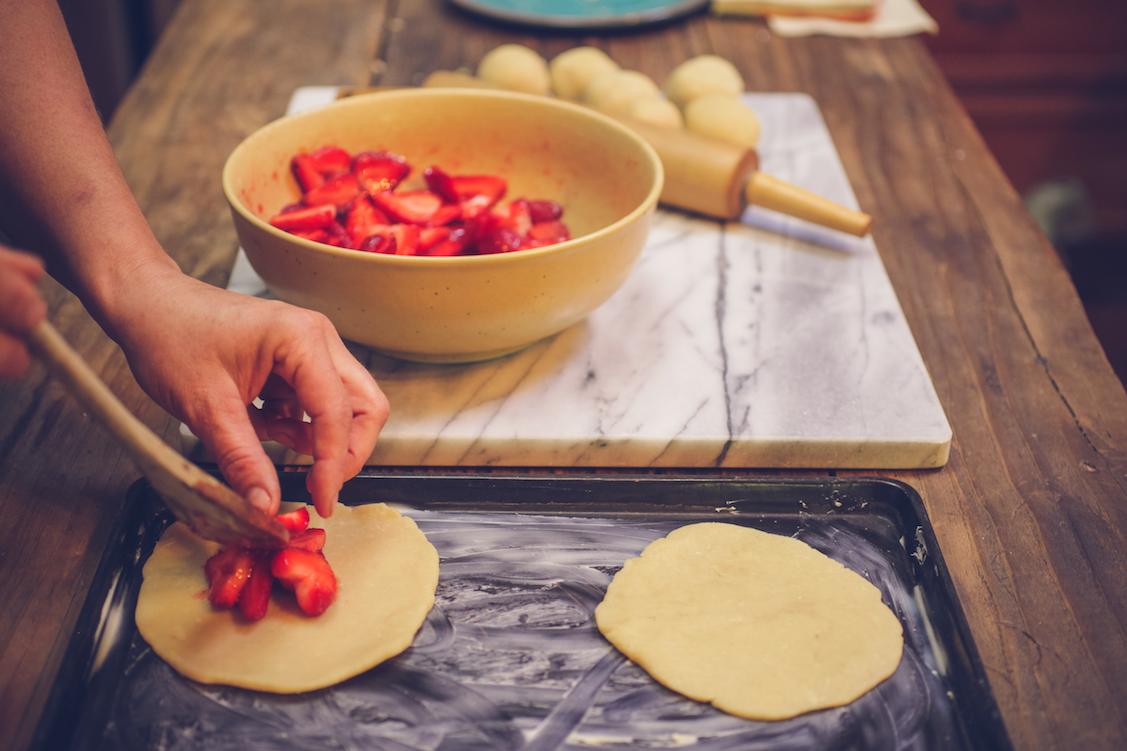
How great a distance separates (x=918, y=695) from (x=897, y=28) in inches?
69.5

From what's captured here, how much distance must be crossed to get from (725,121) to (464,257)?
0.74 m

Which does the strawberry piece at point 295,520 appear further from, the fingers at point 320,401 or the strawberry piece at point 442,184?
the strawberry piece at point 442,184

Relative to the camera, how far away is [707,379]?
3.88 feet

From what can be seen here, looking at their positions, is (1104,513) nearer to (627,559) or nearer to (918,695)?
(918,695)

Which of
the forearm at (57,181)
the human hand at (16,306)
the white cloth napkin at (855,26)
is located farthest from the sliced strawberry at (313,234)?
the white cloth napkin at (855,26)

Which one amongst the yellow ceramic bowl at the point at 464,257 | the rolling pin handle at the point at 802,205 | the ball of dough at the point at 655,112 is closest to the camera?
the yellow ceramic bowl at the point at 464,257

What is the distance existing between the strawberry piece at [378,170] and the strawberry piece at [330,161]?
0.01 meters

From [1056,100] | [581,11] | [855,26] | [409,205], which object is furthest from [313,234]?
[1056,100]

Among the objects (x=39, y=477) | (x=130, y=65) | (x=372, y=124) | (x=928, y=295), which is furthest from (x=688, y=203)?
(x=130, y=65)

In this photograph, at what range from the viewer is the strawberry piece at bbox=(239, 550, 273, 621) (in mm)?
891

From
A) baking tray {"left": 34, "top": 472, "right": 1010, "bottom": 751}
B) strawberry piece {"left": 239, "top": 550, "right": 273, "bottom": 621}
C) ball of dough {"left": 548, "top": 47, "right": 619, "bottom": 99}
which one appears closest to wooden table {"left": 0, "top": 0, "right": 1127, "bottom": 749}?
baking tray {"left": 34, "top": 472, "right": 1010, "bottom": 751}

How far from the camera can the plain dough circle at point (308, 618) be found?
842 millimetres

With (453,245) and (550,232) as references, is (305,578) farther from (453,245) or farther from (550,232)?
(550,232)

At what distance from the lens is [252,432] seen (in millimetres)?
884
